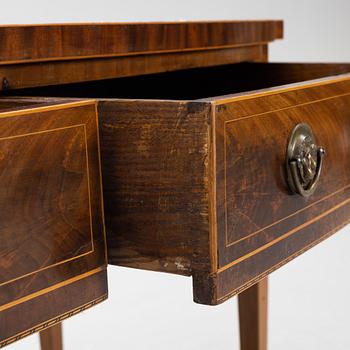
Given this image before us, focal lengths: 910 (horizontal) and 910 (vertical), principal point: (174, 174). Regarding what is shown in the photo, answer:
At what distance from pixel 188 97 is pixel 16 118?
0.72m

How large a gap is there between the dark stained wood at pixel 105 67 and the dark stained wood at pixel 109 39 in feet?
0.08

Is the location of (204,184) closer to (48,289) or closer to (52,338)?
(48,289)

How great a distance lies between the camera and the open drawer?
3.23 ft

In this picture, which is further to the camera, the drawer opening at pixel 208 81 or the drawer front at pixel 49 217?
the drawer opening at pixel 208 81

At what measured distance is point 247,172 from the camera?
1.07m

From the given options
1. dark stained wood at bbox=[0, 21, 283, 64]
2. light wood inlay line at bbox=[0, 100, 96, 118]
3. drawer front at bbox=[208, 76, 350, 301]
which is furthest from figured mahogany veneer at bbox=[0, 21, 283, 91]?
drawer front at bbox=[208, 76, 350, 301]

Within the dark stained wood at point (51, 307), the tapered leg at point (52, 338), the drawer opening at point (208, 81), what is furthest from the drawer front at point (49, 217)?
the tapered leg at point (52, 338)

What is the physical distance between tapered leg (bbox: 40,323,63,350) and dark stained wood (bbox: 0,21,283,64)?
0.67 meters

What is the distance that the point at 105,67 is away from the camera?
4.26ft

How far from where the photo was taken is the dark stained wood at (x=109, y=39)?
1.10m

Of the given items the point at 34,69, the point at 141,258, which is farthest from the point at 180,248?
the point at 34,69

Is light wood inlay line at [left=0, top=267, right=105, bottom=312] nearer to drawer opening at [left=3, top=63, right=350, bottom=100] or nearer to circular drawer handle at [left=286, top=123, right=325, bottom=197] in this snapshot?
circular drawer handle at [left=286, top=123, right=325, bottom=197]

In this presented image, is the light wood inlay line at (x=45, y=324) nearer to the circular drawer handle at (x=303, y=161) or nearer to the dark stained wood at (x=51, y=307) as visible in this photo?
the dark stained wood at (x=51, y=307)

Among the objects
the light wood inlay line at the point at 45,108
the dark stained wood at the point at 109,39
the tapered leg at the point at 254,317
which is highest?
the dark stained wood at the point at 109,39
